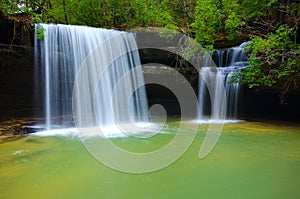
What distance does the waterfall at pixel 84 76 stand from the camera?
6.57 meters

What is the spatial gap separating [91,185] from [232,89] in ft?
21.4

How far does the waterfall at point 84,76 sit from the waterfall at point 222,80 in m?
2.56

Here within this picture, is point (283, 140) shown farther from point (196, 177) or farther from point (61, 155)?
point (61, 155)

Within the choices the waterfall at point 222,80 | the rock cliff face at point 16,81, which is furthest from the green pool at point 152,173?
the waterfall at point 222,80

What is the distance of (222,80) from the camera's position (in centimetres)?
828

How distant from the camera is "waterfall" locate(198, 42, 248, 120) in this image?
8182 millimetres

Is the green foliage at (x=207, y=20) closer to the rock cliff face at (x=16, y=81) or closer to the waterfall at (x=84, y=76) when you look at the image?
the waterfall at (x=84, y=76)

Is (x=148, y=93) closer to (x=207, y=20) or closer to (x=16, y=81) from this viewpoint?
(x=207, y=20)

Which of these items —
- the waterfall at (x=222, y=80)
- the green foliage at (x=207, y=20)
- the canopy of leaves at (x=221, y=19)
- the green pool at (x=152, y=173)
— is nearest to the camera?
the green pool at (x=152, y=173)

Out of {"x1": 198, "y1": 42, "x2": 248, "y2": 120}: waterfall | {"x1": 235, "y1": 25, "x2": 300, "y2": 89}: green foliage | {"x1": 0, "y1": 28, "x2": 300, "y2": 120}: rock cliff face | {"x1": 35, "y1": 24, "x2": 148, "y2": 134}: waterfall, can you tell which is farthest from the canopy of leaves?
{"x1": 35, "y1": 24, "x2": 148, "y2": 134}: waterfall

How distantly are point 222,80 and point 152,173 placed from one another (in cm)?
571

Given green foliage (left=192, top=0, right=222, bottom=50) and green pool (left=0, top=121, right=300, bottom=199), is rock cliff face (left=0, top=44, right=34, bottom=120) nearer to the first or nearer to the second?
green pool (left=0, top=121, right=300, bottom=199)

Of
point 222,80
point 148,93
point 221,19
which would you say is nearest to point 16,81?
point 148,93

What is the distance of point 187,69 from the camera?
9.24m
